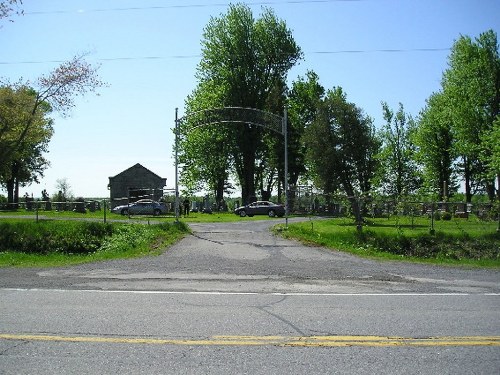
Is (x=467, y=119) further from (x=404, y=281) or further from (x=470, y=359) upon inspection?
(x=470, y=359)

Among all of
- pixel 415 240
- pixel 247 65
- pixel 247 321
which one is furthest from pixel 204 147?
pixel 247 321

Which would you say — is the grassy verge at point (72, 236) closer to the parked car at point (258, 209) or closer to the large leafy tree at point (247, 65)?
the parked car at point (258, 209)

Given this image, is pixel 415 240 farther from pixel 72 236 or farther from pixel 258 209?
pixel 258 209

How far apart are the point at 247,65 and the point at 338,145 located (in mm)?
14759

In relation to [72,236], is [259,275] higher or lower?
lower

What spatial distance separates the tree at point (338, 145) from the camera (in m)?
49.4

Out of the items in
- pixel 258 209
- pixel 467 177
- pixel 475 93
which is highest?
pixel 475 93

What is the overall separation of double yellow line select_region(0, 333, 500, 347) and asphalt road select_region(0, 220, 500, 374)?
0.02 meters

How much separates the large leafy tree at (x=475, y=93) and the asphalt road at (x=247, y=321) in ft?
142

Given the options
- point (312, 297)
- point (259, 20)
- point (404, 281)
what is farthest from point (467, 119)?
point (312, 297)

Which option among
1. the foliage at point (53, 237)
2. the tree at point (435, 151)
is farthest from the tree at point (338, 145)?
the foliage at point (53, 237)

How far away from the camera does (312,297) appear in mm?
9367

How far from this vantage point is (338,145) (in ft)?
164

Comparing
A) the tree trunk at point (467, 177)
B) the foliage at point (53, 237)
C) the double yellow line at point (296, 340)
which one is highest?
the tree trunk at point (467, 177)
